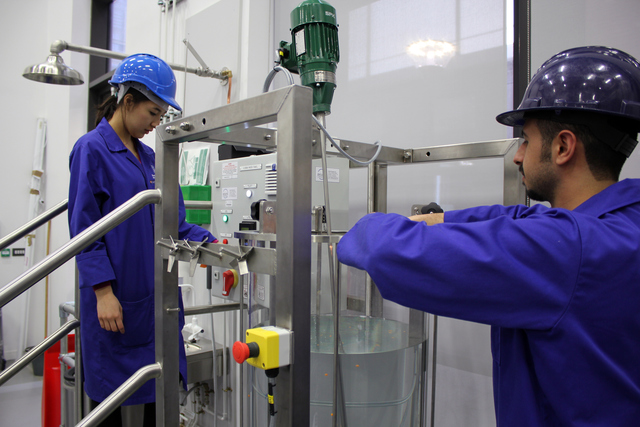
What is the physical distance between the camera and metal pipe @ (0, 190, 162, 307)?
2.40 feet

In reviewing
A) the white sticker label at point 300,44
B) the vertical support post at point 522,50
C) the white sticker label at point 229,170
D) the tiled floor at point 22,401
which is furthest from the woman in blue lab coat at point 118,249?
the tiled floor at point 22,401

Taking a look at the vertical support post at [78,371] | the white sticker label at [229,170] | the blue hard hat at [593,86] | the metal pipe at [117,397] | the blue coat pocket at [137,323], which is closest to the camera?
the blue hard hat at [593,86]

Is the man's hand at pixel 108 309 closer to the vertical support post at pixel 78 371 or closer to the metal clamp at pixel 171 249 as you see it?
the vertical support post at pixel 78 371

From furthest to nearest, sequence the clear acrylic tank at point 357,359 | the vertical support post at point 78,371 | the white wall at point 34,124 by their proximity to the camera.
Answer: the white wall at point 34,124
the vertical support post at point 78,371
the clear acrylic tank at point 357,359

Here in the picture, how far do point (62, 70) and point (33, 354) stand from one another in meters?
1.59

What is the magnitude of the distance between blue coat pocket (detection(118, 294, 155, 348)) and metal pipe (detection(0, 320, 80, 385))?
9.6 inches

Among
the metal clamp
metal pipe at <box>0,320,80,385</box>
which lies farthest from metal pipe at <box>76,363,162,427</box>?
metal pipe at <box>0,320,80,385</box>

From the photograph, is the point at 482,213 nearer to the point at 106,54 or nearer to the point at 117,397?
the point at 117,397

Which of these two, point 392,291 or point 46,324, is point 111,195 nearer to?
point 392,291

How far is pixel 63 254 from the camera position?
77 centimetres

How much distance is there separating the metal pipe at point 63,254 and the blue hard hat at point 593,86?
2.57 feet

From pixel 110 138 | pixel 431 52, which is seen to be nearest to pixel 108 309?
pixel 110 138

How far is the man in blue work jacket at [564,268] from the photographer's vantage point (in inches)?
23.1

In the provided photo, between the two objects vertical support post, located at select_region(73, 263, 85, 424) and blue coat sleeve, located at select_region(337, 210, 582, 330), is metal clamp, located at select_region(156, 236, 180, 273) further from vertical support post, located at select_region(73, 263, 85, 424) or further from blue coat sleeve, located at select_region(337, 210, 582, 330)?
vertical support post, located at select_region(73, 263, 85, 424)
